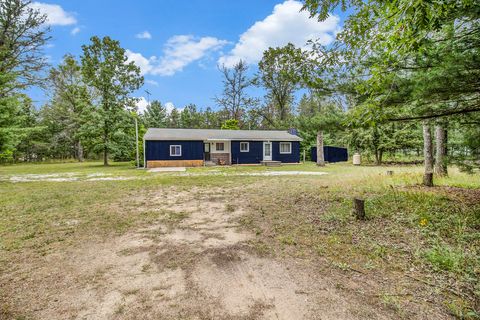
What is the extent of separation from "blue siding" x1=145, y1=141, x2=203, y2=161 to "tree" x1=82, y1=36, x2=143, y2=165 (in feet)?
14.3

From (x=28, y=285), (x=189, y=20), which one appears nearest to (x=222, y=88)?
(x=189, y=20)

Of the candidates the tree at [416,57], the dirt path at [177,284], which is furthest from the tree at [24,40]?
the tree at [416,57]

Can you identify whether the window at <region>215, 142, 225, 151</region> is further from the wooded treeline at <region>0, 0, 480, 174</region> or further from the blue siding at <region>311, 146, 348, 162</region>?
the blue siding at <region>311, 146, 348, 162</region>

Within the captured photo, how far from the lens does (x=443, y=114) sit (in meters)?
4.10

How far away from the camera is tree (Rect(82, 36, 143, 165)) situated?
19.8 meters

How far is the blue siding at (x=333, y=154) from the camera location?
868 inches

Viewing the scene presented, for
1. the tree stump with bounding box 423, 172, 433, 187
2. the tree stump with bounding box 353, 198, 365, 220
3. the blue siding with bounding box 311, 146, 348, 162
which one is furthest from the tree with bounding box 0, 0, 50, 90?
the blue siding with bounding box 311, 146, 348, 162

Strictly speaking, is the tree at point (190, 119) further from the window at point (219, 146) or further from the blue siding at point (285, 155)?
the blue siding at point (285, 155)

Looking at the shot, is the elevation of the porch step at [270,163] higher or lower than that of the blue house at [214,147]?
lower

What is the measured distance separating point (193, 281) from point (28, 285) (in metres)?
1.71

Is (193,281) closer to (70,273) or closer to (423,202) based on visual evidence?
(70,273)

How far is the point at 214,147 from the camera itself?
19.9m

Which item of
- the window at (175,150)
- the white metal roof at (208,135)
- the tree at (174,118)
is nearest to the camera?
the white metal roof at (208,135)

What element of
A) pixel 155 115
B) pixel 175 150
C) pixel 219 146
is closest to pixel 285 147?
pixel 219 146
